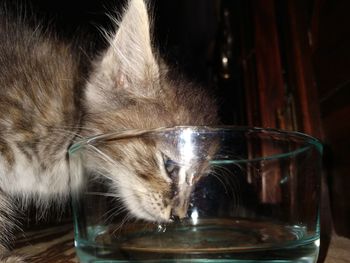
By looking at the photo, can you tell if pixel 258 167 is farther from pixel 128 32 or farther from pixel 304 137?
pixel 128 32

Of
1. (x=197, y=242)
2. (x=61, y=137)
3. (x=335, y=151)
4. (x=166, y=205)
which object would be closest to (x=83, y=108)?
(x=61, y=137)

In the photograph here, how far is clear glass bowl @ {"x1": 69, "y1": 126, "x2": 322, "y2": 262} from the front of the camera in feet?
2.50

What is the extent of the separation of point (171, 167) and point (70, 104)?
1.17 feet

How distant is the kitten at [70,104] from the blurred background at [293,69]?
13 cm

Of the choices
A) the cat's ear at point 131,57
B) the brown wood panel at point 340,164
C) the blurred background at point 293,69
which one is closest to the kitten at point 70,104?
the cat's ear at point 131,57

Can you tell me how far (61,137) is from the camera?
A: 3.68ft

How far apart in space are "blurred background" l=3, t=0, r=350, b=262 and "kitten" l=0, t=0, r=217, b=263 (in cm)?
13

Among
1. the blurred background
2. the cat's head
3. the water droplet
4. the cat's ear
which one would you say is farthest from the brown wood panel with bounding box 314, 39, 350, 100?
the water droplet

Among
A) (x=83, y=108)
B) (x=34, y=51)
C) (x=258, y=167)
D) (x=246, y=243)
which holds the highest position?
(x=34, y=51)

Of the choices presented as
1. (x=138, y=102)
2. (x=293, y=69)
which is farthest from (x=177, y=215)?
(x=293, y=69)

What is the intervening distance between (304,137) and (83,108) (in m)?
0.57

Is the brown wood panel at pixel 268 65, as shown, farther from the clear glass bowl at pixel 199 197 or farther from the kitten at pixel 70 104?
the clear glass bowl at pixel 199 197

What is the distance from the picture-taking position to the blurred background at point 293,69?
1210 millimetres

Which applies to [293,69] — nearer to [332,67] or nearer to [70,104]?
[332,67]
